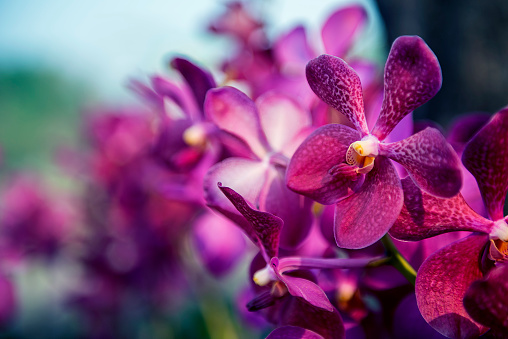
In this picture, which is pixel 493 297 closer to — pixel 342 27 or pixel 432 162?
pixel 432 162

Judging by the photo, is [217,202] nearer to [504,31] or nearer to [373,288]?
[373,288]


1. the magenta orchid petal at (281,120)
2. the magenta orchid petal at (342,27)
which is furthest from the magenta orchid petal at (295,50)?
the magenta orchid petal at (281,120)

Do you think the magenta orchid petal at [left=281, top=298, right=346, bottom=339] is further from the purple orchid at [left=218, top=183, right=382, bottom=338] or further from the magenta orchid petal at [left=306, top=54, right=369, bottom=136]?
the magenta orchid petal at [left=306, top=54, right=369, bottom=136]

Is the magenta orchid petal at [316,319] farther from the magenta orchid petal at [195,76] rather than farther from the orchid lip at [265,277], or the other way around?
the magenta orchid petal at [195,76]

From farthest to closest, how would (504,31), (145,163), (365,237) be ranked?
(145,163) < (504,31) < (365,237)

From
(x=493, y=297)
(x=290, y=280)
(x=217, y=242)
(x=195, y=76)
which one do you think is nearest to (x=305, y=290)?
(x=290, y=280)

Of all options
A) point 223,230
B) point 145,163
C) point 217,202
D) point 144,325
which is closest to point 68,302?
point 144,325

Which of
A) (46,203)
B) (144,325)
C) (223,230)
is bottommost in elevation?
(144,325)
